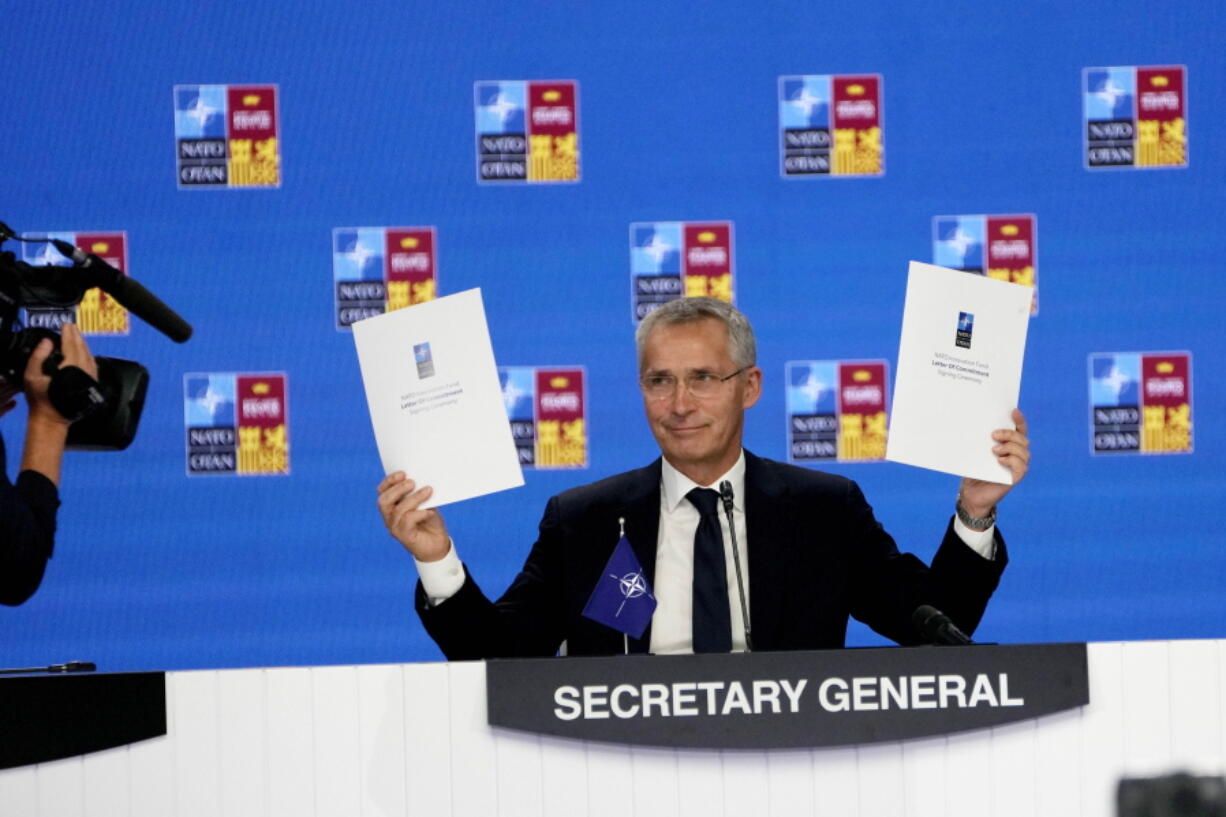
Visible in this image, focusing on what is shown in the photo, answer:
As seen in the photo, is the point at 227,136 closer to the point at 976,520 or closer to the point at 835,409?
the point at 835,409

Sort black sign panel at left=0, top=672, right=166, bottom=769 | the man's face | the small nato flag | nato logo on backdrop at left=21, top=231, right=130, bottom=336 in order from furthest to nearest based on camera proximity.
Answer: nato logo on backdrop at left=21, top=231, right=130, bottom=336 → the man's face → the small nato flag → black sign panel at left=0, top=672, right=166, bottom=769

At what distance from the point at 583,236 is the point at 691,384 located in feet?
4.86

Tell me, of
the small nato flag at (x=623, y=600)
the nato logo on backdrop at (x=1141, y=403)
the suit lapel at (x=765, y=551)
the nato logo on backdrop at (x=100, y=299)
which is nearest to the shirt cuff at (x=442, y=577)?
the small nato flag at (x=623, y=600)

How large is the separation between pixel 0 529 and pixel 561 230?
→ 231 centimetres

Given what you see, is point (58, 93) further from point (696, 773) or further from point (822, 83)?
point (696, 773)

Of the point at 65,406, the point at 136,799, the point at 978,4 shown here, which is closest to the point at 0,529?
the point at 65,406

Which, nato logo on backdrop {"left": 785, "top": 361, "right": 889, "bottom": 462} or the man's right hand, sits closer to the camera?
the man's right hand

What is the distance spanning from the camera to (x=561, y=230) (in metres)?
3.96

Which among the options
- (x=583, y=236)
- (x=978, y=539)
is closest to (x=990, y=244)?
(x=583, y=236)

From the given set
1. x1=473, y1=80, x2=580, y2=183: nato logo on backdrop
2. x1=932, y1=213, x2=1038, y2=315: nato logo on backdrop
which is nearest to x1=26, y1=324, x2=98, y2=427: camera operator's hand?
x1=473, y1=80, x2=580, y2=183: nato logo on backdrop

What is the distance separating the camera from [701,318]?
8.48 feet

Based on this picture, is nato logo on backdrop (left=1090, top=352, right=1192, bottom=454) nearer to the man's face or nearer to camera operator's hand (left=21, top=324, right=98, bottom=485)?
the man's face

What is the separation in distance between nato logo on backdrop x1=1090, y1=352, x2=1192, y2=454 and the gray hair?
1692 millimetres

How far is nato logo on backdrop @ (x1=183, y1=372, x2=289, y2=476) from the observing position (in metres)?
3.91
